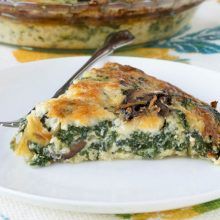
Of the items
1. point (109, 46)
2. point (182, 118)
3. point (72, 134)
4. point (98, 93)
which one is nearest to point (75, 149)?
point (72, 134)

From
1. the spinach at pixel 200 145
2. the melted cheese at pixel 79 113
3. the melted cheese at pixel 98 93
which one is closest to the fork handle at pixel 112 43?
the melted cheese at pixel 98 93

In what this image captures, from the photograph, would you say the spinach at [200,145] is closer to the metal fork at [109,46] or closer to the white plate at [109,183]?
the white plate at [109,183]

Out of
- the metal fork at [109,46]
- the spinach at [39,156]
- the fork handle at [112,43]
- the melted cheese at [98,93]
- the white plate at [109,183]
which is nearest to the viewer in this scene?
the white plate at [109,183]

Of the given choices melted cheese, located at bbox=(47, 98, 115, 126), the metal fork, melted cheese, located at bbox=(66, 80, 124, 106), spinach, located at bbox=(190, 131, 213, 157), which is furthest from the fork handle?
spinach, located at bbox=(190, 131, 213, 157)

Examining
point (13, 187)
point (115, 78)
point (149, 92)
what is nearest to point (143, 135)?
point (149, 92)

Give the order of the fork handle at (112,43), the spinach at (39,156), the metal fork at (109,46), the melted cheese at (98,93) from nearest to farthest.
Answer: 1. the spinach at (39,156)
2. the melted cheese at (98,93)
3. the metal fork at (109,46)
4. the fork handle at (112,43)

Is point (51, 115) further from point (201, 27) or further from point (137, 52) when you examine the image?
point (201, 27)
